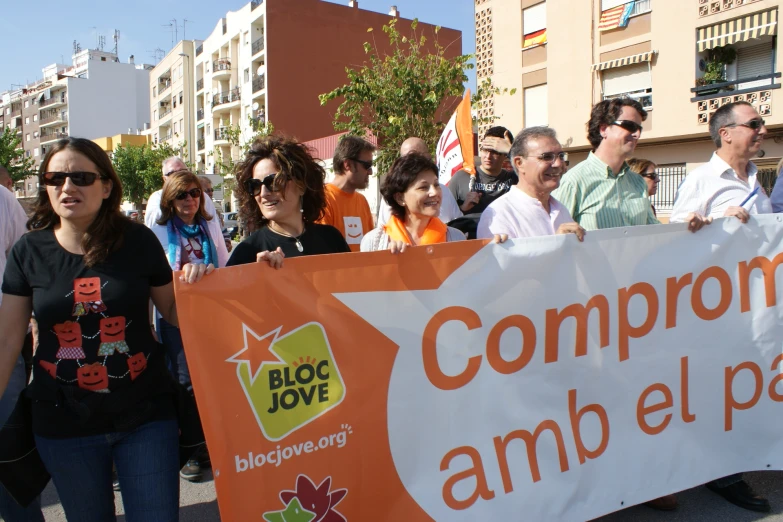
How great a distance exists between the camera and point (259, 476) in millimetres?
2291

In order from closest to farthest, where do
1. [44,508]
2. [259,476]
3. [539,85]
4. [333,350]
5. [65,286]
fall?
[65,286]
[259,476]
[333,350]
[44,508]
[539,85]

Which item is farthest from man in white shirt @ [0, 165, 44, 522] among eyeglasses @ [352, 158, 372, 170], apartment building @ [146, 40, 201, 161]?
apartment building @ [146, 40, 201, 161]

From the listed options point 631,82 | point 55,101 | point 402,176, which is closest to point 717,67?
point 631,82

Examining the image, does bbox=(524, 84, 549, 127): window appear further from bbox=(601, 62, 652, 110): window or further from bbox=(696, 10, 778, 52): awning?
bbox=(696, 10, 778, 52): awning

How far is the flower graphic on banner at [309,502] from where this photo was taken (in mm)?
2330

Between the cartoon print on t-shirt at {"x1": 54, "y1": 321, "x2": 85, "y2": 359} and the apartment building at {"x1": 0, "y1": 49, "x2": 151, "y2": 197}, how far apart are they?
8042cm

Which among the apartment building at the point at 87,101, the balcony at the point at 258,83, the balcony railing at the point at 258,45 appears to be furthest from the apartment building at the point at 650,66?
the apartment building at the point at 87,101

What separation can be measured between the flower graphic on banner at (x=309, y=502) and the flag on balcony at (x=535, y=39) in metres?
22.6

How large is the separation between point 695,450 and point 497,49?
23.0m

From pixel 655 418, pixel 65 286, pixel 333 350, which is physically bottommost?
pixel 655 418

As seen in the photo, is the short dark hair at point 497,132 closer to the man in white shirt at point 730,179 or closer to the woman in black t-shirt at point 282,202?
the man in white shirt at point 730,179

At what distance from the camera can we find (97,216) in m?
2.20

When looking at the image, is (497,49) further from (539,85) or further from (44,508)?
(44,508)

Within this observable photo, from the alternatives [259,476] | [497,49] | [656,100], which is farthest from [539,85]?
[259,476]
